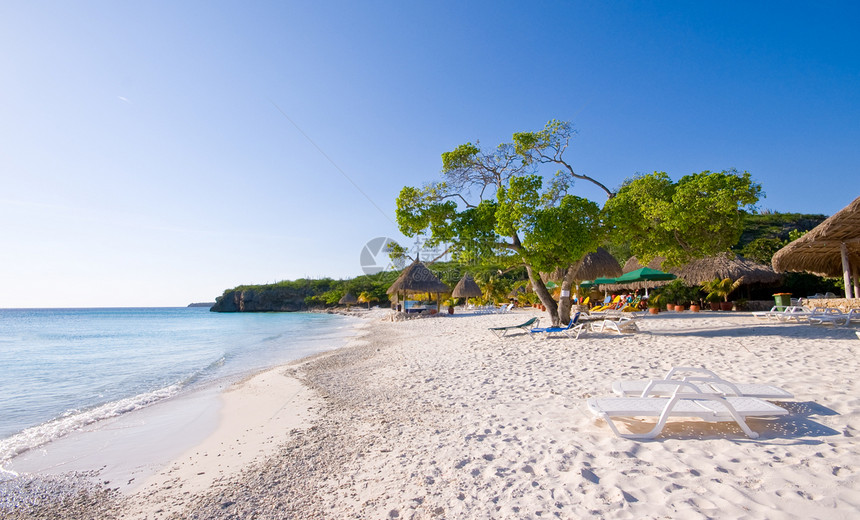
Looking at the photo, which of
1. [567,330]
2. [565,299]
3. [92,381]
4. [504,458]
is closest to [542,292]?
[565,299]

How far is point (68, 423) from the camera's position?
17.8 ft

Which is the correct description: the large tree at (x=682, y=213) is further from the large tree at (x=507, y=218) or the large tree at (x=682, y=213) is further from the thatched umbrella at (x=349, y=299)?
the thatched umbrella at (x=349, y=299)

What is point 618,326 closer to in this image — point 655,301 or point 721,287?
point 655,301

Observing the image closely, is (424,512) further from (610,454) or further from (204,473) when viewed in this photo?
(204,473)

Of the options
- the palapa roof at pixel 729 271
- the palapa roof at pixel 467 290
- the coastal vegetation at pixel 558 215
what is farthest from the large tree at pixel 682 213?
the palapa roof at pixel 467 290

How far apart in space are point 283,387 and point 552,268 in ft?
22.0

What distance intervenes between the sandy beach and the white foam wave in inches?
63.3

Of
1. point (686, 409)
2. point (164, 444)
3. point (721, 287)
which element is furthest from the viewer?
point (721, 287)

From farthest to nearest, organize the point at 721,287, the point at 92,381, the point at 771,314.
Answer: the point at 721,287 < the point at 771,314 < the point at 92,381

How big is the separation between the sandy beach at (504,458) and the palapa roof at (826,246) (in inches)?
222

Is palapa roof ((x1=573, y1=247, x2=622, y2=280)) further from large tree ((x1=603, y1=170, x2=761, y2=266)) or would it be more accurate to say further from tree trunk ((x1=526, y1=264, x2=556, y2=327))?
tree trunk ((x1=526, y1=264, x2=556, y2=327))

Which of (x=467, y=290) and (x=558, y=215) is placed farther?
(x=467, y=290)

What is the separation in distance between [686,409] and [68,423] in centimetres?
692

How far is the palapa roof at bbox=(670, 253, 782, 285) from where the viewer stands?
16547mm
